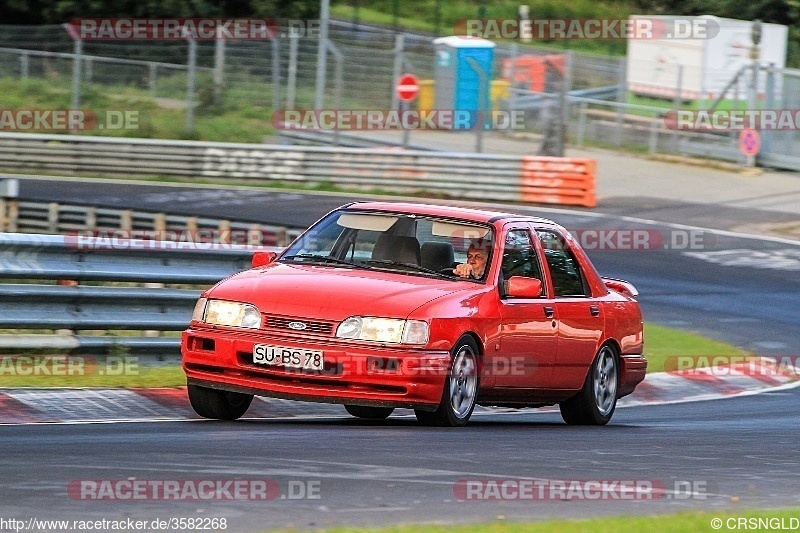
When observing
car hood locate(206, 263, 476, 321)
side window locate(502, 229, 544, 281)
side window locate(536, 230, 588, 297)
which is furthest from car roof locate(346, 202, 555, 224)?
car hood locate(206, 263, 476, 321)

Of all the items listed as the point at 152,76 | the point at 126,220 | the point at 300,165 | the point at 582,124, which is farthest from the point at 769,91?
the point at 126,220

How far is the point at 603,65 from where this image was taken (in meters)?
37.3

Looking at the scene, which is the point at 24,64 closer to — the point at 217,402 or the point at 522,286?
the point at 217,402

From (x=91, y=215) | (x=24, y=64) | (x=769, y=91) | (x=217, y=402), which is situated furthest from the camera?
(x=24, y=64)

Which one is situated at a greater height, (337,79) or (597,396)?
(337,79)

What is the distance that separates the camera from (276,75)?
32.4 metres

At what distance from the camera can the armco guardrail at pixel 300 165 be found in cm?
2825

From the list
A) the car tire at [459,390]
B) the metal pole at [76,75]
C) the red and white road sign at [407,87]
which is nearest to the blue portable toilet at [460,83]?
the red and white road sign at [407,87]

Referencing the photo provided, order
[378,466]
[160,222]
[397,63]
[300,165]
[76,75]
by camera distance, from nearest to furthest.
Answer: [378,466] < [160,222] < [300,165] < [397,63] < [76,75]

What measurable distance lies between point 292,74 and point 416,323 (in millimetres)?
24481

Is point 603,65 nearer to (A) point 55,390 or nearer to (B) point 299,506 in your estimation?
(A) point 55,390

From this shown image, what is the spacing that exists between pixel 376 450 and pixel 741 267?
1503cm

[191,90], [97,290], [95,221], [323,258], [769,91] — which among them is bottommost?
[95,221]

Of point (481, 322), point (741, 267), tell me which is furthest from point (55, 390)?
point (741, 267)
